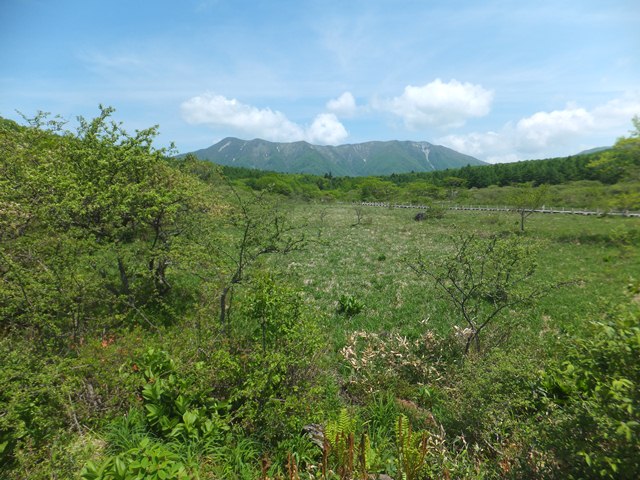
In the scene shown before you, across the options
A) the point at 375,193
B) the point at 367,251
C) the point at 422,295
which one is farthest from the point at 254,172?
the point at 422,295

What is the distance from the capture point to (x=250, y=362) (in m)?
6.17

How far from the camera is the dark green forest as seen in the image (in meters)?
4.00

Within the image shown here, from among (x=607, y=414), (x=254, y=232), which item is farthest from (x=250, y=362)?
(x=607, y=414)

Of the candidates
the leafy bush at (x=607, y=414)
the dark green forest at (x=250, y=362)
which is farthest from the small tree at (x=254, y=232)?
the leafy bush at (x=607, y=414)

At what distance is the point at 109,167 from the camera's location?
31.2 ft

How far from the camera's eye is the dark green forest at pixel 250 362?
3996mm

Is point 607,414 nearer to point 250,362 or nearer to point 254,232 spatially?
point 250,362

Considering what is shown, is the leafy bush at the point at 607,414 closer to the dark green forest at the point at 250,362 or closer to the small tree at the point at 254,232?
the dark green forest at the point at 250,362

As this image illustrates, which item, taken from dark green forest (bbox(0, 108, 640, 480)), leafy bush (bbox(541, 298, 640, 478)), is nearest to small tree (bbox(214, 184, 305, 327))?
dark green forest (bbox(0, 108, 640, 480))

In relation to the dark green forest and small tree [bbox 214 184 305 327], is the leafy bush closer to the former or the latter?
the dark green forest

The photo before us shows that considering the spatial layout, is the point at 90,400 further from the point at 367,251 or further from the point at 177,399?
the point at 367,251

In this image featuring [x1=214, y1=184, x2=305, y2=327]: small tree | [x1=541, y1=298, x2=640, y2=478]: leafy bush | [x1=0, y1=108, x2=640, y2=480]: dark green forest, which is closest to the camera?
[x1=541, y1=298, x2=640, y2=478]: leafy bush

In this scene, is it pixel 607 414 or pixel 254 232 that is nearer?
pixel 607 414

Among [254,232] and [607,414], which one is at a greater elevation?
[254,232]
